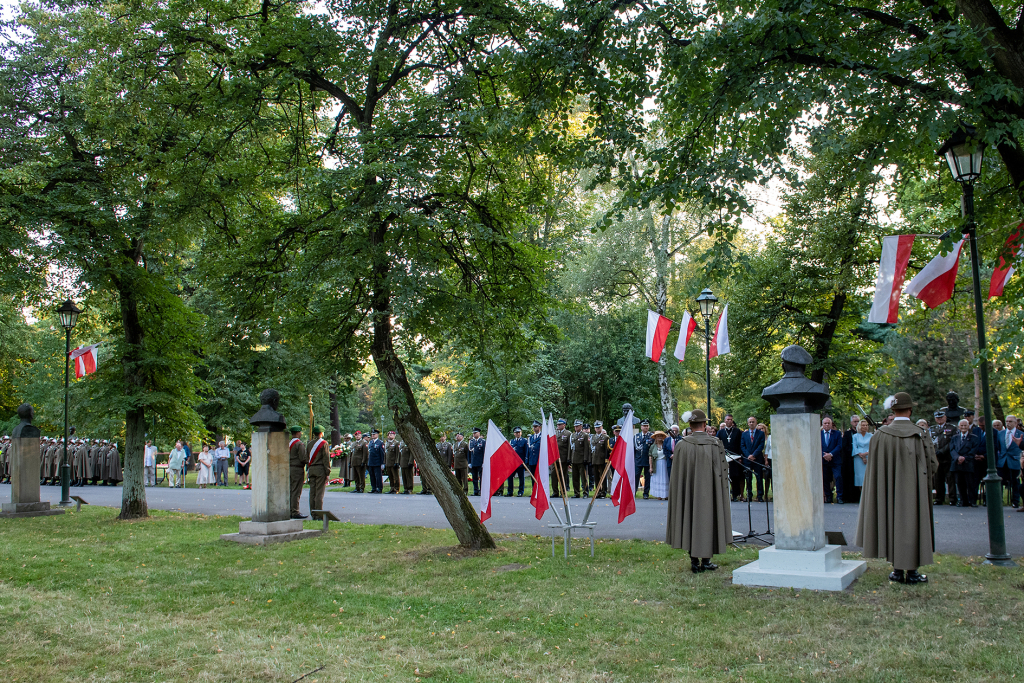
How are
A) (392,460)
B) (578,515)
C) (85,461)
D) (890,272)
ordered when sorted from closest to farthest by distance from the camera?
1. (890,272)
2. (578,515)
3. (392,460)
4. (85,461)

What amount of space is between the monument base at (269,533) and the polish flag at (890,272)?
9.45 m

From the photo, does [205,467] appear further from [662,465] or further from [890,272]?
[890,272]

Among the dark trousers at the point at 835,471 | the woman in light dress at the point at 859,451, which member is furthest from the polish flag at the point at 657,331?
the woman in light dress at the point at 859,451

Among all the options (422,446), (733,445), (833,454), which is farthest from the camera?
(733,445)

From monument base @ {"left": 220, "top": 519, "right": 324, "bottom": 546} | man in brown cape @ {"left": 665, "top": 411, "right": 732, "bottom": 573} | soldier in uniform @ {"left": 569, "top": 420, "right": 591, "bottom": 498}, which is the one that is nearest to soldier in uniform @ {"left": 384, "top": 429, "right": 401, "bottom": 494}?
soldier in uniform @ {"left": 569, "top": 420, "right": 591, "bottom": 498}

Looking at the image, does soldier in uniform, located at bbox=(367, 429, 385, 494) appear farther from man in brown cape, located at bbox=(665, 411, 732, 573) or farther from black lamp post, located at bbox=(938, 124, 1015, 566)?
black lamp post, located at bbox=(938, 124, 1015, 566)

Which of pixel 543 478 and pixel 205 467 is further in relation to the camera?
pixel 205 467

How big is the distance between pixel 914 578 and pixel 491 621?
14.2 feet

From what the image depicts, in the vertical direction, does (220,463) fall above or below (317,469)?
below

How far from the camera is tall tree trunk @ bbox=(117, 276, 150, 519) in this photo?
16.0 metres

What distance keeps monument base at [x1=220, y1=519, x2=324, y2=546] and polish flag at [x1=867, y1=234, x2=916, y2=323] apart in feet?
31.0

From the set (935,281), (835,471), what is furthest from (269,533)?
(835,471)

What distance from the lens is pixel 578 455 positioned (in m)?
20.5

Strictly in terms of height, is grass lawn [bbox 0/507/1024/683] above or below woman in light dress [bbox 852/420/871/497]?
below
